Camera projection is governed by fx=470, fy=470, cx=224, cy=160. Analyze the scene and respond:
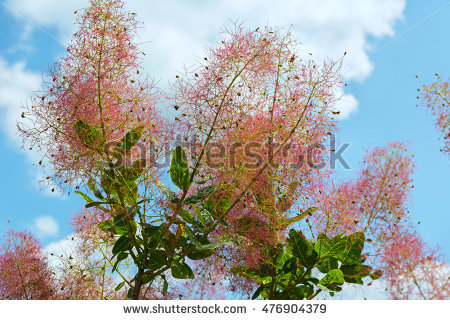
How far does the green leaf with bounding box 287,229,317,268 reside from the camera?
200 centimetres

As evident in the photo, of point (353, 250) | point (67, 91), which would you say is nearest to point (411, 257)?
point (353, 250)

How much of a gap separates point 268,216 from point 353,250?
0.42 meters

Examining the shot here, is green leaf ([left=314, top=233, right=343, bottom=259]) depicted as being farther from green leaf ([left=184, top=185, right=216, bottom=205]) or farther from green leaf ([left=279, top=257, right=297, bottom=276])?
green leaf ([left=184, top=185, right=216, bottom=205])

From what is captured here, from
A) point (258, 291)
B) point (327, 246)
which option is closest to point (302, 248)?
point (327, 246)

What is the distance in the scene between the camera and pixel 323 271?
6.95 ft

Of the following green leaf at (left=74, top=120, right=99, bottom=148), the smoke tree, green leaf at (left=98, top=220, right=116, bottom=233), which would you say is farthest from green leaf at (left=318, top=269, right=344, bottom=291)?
green leaf at (left=74, top=120, right=99, bottom=148)

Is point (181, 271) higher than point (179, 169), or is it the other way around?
point (179, 169)

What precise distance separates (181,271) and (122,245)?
0.88 feet

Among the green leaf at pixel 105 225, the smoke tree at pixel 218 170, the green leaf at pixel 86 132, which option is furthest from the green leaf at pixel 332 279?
the green leaf at pixel 86 132

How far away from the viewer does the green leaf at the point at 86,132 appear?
6.41ft

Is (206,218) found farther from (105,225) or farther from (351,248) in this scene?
(351,248)

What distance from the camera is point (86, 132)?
6.43 ft

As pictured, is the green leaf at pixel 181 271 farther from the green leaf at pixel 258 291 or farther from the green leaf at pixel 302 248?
the green leaf at pixel 302 248
